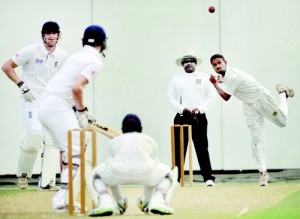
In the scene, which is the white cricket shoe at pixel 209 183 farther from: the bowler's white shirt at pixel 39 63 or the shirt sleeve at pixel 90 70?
the shirt sleeve at pixel 90 70

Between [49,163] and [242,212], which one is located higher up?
[49,163]

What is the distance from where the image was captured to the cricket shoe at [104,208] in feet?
21.3

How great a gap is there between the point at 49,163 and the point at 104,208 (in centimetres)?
276

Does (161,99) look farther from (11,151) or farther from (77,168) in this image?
(77,168)

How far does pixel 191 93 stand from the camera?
399 inches

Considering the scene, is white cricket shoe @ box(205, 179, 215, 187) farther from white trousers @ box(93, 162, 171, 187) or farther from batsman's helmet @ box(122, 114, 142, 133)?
batsman's helmet @ box(122, 114, 142, 133)

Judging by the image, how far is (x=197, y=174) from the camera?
11.8 m

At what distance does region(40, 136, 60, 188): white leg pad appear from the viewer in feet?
30.0

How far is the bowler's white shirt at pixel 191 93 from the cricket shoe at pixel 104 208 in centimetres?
359

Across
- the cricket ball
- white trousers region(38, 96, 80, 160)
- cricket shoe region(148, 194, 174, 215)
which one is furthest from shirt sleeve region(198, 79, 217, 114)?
cricket shoe region(148, 194, 174, 215)

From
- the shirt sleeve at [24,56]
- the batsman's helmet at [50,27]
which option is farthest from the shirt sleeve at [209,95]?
the shirt sleeve at [24,56]

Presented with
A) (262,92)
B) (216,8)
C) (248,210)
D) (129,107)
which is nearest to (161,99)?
(129,107)

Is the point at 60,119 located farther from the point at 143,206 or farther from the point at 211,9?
the point at 211,9

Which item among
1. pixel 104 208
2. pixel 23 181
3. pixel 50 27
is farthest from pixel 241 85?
pixel 104 208
